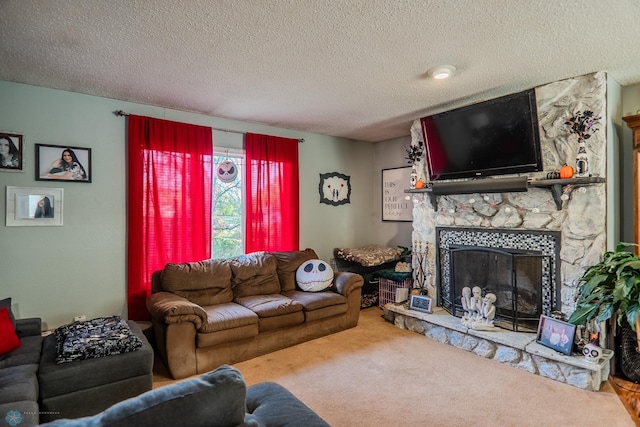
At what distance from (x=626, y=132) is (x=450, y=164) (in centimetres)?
153

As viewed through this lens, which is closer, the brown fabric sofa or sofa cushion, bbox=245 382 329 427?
sofa cushion, bbox=245 382 329 427

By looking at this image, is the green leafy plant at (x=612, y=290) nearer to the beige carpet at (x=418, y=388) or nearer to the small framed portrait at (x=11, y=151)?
the beige carpet at (x=418, y=388)

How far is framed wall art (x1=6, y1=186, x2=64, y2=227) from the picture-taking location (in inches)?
114

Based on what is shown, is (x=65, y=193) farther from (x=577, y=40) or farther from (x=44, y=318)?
(x=577, y=40)

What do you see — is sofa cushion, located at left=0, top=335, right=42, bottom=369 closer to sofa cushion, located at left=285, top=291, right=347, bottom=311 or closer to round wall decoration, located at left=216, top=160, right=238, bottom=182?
sofa cushion, located at left=285, top=291, right=347, bottom=311

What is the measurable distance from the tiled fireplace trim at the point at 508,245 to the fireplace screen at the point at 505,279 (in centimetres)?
5

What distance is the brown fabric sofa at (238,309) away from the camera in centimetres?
283

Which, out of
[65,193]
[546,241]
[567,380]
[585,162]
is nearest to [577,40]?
[585,162]

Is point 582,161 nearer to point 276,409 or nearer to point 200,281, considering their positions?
point 276,409

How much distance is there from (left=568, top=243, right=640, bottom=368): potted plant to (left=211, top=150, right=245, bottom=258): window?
11.2 ft

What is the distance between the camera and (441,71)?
2.68m

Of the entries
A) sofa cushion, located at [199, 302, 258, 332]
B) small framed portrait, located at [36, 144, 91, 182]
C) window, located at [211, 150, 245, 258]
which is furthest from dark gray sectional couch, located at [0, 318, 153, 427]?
window, located at [211, 150, 245, 258]

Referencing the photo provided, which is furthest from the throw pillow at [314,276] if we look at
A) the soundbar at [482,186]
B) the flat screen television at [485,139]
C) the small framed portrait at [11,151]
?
the small framed portrait at [11,151]

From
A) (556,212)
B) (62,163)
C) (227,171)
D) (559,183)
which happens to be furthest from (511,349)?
(62,163)
